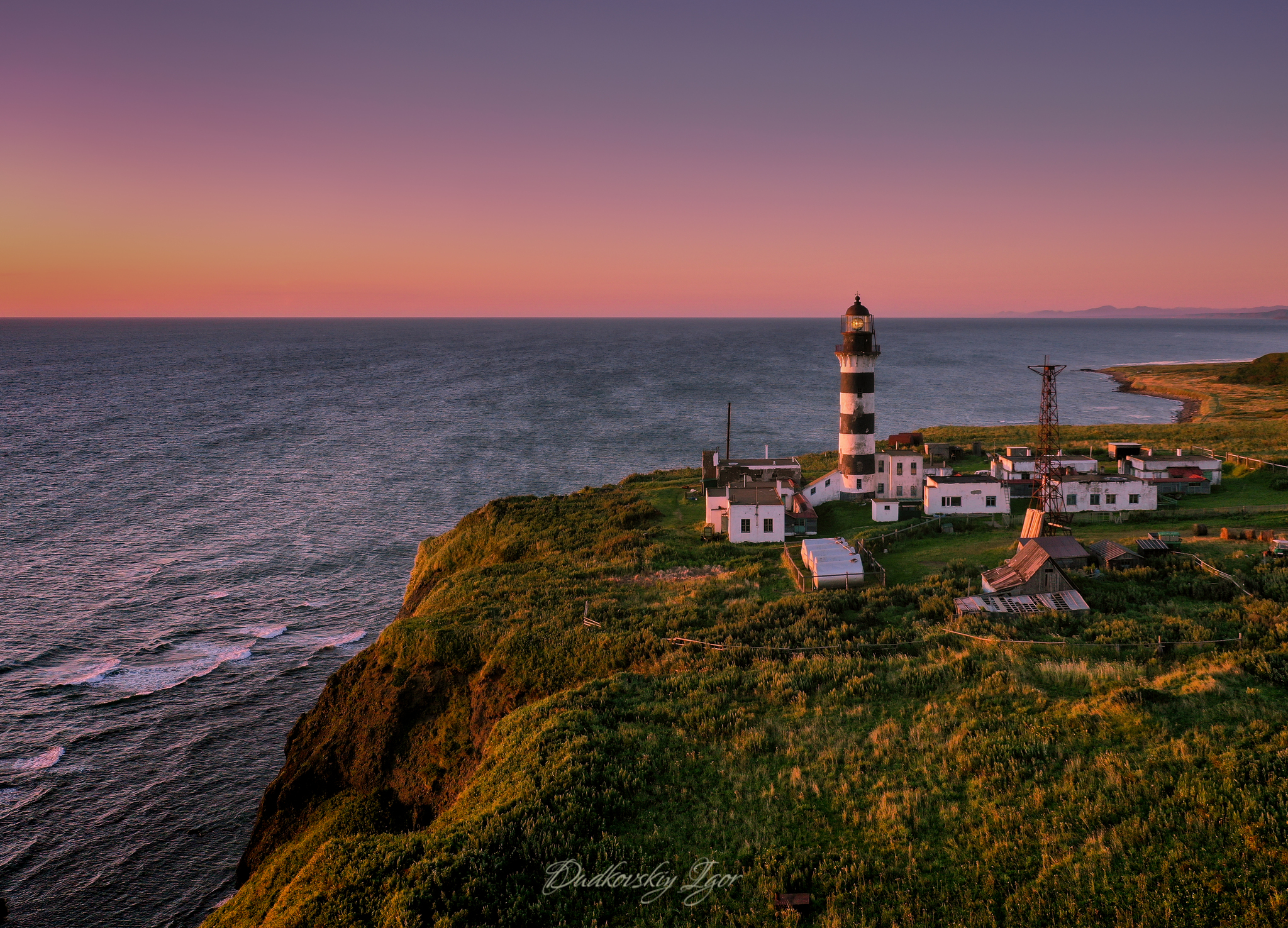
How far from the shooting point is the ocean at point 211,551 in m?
26.2

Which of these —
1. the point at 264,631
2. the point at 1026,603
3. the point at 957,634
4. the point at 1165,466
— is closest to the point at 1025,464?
the point at 1165,466

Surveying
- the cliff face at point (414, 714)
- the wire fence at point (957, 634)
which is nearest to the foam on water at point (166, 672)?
the cliff face at point (414, 714)

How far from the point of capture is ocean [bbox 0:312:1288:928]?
Answer: 26188 millimetres

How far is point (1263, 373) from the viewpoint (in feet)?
442

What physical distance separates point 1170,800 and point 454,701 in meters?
21.1

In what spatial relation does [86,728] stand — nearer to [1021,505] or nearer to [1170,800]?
[1170,800]

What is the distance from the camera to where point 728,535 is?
134 ft

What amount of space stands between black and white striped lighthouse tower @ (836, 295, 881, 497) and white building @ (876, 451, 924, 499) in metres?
0.58

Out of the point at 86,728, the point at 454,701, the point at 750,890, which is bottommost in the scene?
the point at 86,728

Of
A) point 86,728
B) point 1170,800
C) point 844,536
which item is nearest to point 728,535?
point 844,536

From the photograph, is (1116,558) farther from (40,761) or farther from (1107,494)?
(40,761)

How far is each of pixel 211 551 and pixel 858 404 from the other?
149ft

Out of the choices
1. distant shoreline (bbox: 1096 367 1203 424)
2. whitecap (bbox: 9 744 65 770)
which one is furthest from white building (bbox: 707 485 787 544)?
distant shoreline (bbox: 1096 367 1203 424)

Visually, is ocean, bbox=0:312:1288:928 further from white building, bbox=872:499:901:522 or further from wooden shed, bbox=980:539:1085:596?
wooden shed, bbox=980:539:1085:596
